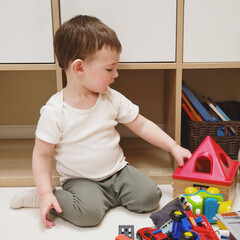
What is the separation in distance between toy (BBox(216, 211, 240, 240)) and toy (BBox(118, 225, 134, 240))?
0.25 meters

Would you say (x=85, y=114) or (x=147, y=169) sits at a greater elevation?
(x=85, y=114)

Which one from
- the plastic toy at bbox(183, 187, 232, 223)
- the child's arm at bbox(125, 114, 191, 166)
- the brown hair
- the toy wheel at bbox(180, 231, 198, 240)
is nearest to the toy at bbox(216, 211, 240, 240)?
the toy wheel at bbox(180, 231, 198, 240)

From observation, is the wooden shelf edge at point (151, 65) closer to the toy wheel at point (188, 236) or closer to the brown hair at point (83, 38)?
the brown hair at point (83, 38)

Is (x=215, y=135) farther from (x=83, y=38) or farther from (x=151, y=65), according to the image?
(x=83, y=38)

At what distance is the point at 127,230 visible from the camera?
870mm

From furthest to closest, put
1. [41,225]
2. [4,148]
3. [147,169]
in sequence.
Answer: [4,148], [147,169], [41,225]

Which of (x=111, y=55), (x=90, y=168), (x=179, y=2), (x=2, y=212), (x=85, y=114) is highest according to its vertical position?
(x=179, y=2)

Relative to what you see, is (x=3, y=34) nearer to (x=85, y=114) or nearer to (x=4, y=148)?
(x=85, y=114)

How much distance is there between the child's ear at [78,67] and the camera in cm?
94

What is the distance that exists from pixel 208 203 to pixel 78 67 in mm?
505

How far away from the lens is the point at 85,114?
995mm

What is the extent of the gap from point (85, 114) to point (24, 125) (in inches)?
26.6

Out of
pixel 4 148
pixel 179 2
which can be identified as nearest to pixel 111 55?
pixel 179 2

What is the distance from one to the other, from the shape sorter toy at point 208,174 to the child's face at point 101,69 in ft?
1.10
